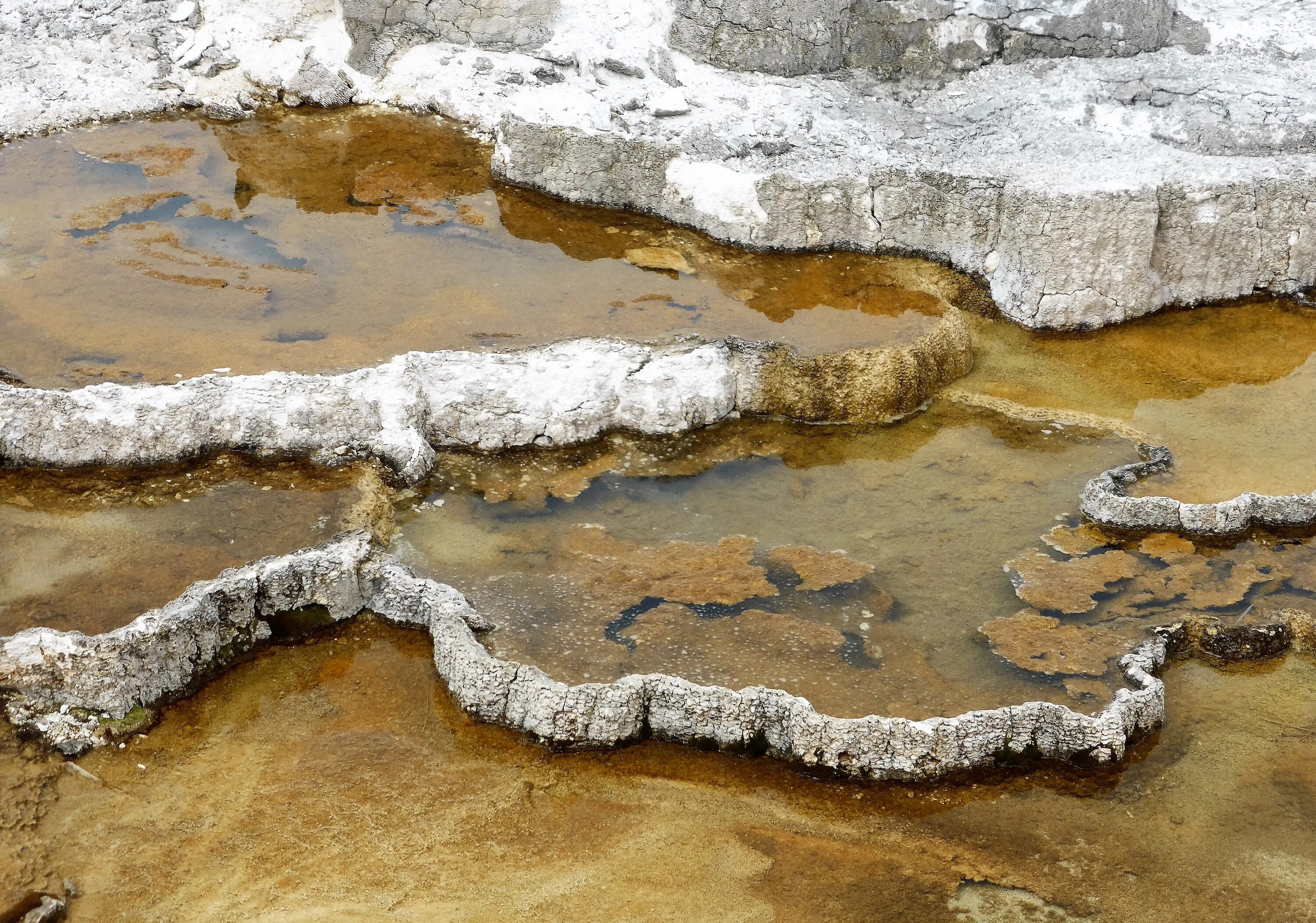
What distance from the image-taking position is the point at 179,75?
13.2 m

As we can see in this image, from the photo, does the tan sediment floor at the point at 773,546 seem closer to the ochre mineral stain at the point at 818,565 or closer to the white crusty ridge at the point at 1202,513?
the ochre mineral stain at the point at 818,565

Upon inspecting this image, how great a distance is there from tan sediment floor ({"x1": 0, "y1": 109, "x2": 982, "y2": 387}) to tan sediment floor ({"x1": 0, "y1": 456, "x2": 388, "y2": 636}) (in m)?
1.03

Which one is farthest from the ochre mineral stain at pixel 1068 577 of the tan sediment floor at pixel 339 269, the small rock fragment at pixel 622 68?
the small rock fragment at pixel 622 68

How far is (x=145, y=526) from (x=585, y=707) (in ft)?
11.5

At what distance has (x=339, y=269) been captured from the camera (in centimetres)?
1054

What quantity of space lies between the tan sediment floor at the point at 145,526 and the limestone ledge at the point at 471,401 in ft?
0.67

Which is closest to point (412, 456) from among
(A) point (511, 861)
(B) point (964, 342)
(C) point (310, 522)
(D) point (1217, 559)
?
(C) point (310, 522)

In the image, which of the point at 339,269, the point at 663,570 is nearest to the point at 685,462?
the point at 663,570

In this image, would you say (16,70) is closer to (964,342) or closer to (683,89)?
(683,89)

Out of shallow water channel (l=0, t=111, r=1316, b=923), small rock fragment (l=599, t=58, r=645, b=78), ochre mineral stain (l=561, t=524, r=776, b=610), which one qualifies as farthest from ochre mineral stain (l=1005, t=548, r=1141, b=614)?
small rock fragment (l=599, t=58, r=645, b=78)

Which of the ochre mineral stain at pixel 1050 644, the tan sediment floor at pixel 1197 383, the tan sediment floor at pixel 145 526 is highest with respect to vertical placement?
the tan sediment floor at pixel 1197 383

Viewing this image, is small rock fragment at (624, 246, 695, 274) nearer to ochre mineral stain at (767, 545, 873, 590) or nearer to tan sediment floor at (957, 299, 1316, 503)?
tan sediment floor at (957, 299, 1316, 503)

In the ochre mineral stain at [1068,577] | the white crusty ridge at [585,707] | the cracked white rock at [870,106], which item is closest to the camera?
the white crusty ridge at [585,707]

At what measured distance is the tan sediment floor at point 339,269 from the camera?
9.57 metres
